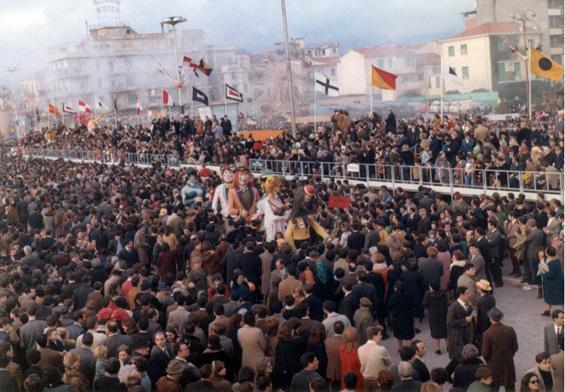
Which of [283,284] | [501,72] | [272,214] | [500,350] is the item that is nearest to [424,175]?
[272,214]

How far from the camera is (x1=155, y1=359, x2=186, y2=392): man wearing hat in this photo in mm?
7406

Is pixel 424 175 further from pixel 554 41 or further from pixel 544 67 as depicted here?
pixel 554 41

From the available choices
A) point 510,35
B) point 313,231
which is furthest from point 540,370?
point 510,35

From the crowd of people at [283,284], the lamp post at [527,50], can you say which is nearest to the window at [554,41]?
the lamp post at [527,50]

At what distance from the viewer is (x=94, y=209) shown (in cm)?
1930

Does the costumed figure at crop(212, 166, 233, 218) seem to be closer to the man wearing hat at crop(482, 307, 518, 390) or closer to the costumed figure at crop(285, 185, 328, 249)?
the costumed figure at crop(285, 185, 328, 249)

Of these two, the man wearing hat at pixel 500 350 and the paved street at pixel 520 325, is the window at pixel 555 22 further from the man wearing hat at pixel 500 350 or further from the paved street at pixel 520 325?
the man wearing hat at pixel 500 350

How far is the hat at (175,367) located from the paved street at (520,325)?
12.4 ft

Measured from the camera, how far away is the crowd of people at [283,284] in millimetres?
8039

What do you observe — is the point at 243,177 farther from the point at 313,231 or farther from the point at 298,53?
the point at 298,53

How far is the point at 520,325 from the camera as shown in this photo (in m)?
12.0

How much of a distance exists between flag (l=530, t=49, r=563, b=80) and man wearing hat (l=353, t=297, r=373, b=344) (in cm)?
1311

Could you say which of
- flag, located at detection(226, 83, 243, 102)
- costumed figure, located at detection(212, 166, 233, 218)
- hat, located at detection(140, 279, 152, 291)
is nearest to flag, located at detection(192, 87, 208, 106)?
flag, located at detection(226, 83, 243, 102)

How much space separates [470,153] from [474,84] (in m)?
33.9
